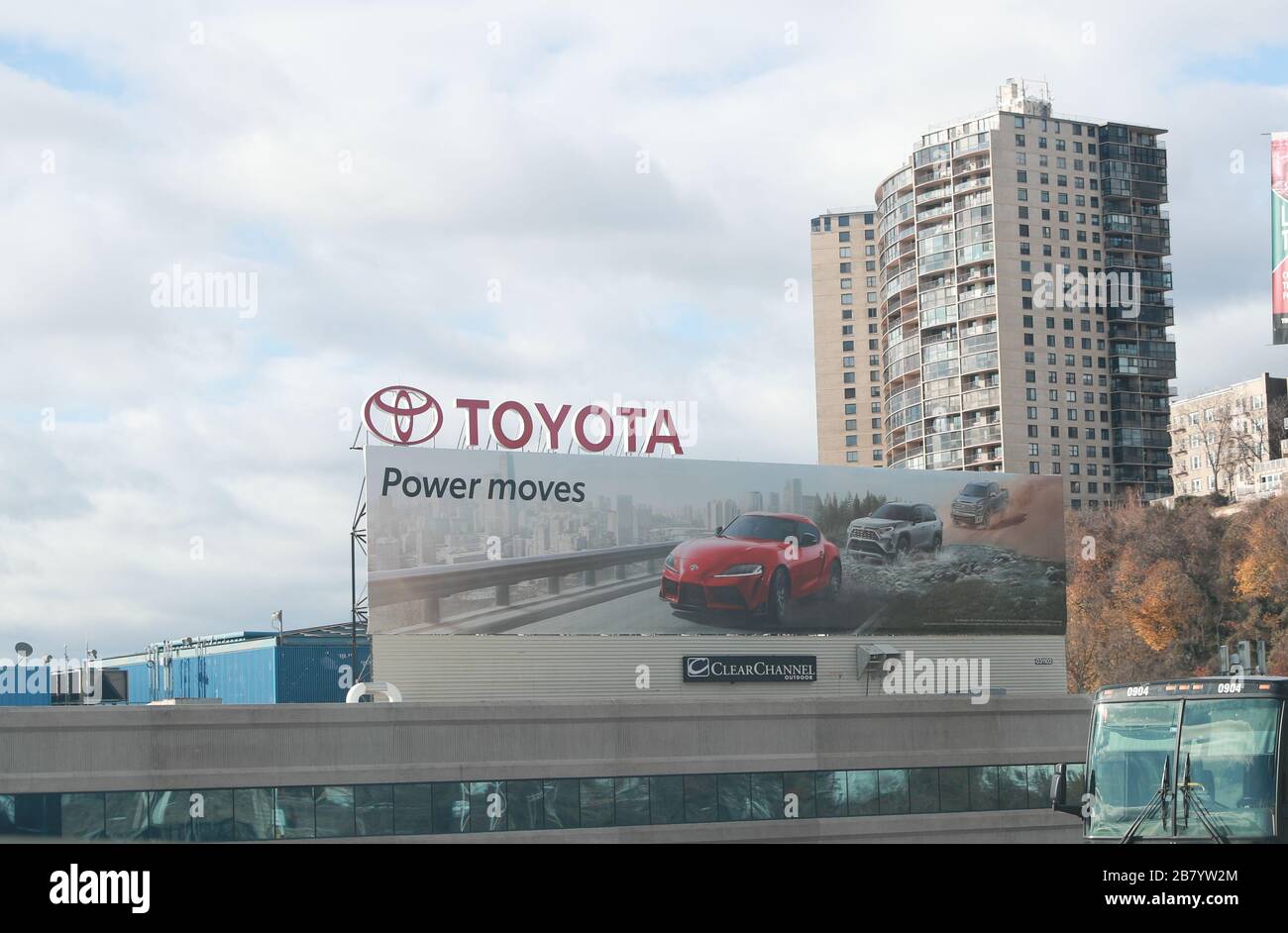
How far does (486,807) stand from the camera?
3759 cm

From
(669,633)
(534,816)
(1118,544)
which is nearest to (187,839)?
(534,816)

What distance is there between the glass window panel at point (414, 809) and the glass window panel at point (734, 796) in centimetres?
777

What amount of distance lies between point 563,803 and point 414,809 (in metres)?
3.96

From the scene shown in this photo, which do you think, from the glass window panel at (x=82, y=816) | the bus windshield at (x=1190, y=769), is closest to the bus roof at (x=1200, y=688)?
the bus windshield at (x=1190, y=769)

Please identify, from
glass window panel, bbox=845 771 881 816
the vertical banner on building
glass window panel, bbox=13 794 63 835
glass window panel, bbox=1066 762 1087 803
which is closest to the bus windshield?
glass window panel, bbox=1066 762 1087 803

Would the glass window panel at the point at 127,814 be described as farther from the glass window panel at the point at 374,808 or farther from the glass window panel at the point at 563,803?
the glass window panel at the point at 563,803

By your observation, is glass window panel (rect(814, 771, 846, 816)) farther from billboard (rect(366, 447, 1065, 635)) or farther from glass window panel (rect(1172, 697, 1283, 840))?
glass window panel (rect(1172, 697, 1283, 840))

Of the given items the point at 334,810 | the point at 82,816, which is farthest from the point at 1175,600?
the point at 82,816

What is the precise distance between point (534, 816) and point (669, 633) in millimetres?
9604

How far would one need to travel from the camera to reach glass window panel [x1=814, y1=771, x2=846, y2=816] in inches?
1623

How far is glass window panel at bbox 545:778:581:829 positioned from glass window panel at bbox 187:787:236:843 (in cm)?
793

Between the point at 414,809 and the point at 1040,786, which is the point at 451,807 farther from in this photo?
the point at 1040,786

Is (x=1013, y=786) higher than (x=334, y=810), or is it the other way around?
(x=334, y=810)
